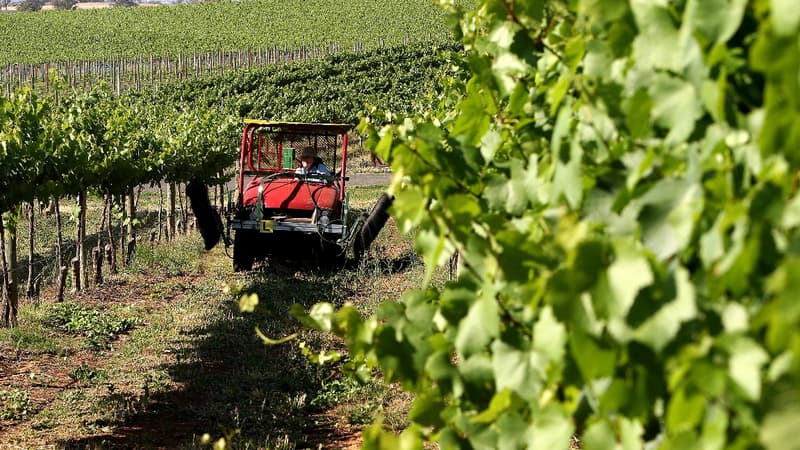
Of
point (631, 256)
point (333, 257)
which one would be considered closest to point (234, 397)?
point (333, 257)

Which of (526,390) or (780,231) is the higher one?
(780,231)

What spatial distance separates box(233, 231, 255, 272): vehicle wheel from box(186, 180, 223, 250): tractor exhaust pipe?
26.6 inches

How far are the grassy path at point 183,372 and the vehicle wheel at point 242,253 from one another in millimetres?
225

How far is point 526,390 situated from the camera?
178 cm

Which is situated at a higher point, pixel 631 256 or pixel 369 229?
pixel 631 256

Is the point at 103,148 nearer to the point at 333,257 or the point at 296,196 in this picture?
the point at 296,196

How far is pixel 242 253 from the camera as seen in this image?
43.7 ft

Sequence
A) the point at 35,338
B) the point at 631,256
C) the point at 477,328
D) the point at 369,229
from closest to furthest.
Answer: the point at 631,256, the point at 477,328, the point at 35,338, the point at 369,229

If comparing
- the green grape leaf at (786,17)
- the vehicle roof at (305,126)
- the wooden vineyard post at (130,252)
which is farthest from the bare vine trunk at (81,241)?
the green grape leaf at (786,17)

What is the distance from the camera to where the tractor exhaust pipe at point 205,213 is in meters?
14.2

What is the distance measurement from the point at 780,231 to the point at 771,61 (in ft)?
0.85

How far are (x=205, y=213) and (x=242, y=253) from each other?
62.8 inches

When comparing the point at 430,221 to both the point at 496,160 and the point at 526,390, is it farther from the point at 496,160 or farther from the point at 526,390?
the point at 496,160

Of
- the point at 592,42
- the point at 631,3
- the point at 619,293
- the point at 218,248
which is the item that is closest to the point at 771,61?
the point at 619,293
